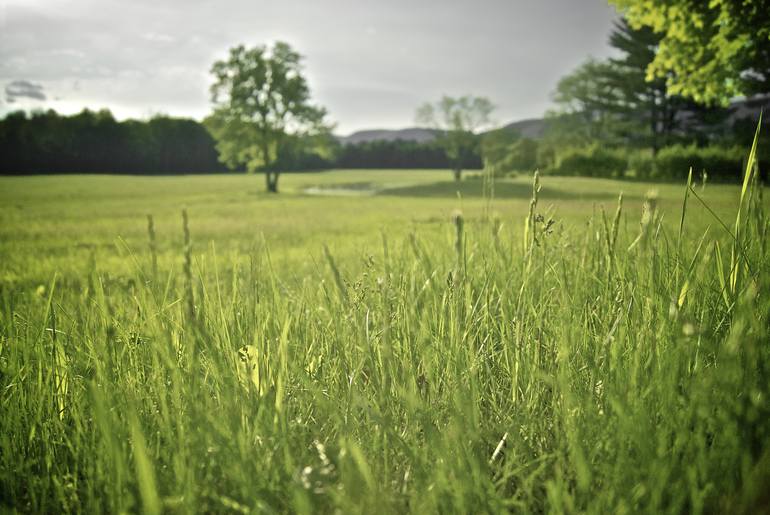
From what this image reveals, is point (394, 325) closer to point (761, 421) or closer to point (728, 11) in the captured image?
point (761, 421)

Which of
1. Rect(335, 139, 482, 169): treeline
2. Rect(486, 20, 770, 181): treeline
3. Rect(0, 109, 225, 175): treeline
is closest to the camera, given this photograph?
Rect(486, 20, 770, 181): treeline

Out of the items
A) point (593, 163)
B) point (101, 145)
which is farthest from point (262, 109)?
point (101, 145)

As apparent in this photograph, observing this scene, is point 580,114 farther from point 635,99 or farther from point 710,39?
point 710,39

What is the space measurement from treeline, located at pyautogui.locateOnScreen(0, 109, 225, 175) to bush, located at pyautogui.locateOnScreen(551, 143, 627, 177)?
2232 inches

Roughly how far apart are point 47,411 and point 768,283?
84.3 inches

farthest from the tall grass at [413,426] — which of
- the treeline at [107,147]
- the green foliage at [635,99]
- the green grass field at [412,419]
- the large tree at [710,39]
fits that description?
the treeline at [107,147]

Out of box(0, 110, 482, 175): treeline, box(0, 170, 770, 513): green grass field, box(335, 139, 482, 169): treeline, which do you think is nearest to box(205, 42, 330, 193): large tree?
box(0, 110, 482, 175): treeline

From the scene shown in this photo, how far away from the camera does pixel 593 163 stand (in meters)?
31.5

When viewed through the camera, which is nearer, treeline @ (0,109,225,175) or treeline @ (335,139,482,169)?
treeline @ (0,109,225,175)

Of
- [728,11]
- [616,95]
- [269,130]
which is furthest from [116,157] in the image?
[728,11]

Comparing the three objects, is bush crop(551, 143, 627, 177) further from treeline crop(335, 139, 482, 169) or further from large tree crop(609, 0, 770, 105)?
treeline crop(335, 139, 482, 169)

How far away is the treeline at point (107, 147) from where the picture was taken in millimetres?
54812

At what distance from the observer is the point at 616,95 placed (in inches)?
1724

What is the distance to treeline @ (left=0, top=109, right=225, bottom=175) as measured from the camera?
5481cm
